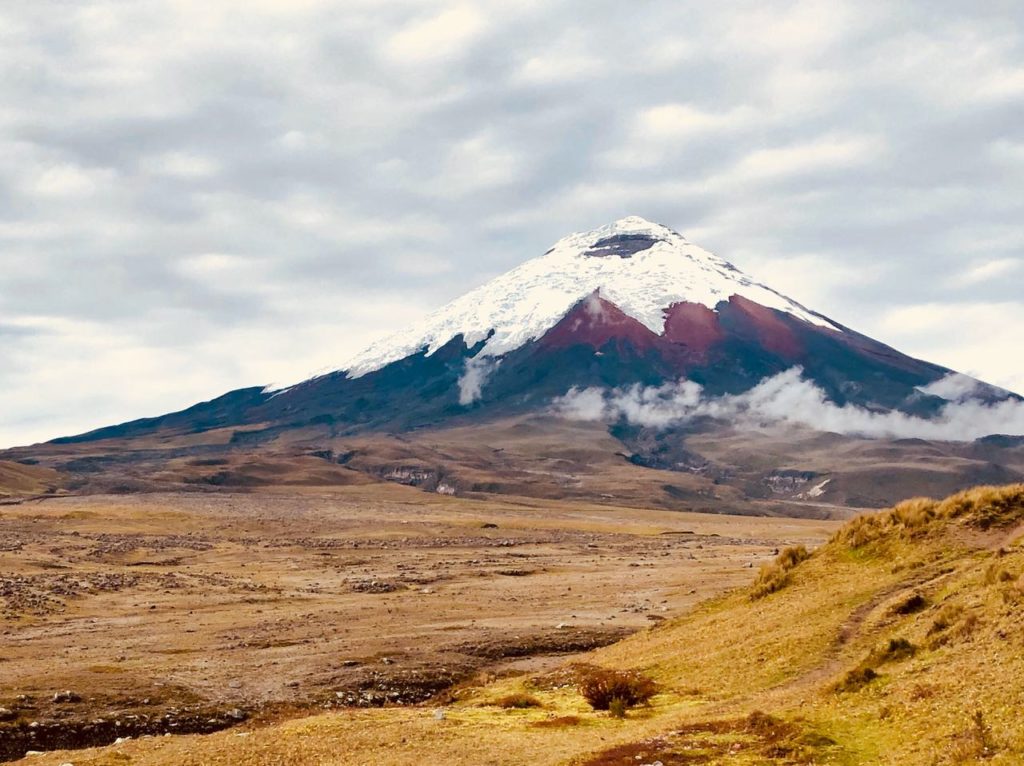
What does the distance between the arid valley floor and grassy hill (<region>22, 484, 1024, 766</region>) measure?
4674 mm

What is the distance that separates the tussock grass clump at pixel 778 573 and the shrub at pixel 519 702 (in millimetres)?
8578

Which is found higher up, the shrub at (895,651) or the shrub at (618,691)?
the shrub at (895,651)

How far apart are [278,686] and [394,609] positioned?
1473 centimetres

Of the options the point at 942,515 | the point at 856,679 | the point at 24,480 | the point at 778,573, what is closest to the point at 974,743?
the point at 856,679

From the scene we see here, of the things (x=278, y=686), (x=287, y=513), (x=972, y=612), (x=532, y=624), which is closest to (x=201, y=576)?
(x=532, y=624)

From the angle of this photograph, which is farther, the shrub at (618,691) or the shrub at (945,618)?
the shrub at (618,691)

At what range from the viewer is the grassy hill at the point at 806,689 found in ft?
47.6

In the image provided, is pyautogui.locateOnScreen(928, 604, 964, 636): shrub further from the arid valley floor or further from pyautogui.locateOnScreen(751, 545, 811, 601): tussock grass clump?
the arid valley floor

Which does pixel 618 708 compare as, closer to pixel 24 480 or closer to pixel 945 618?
pixel 945 618

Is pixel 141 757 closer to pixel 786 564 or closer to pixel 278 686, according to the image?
pixel 278 686

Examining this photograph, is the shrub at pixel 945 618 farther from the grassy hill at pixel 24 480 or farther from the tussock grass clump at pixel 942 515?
the grassy hill at pixel 24 480

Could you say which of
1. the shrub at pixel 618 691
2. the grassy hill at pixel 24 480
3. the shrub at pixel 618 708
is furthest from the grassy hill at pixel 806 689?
the grassy hill at pixel 24 480

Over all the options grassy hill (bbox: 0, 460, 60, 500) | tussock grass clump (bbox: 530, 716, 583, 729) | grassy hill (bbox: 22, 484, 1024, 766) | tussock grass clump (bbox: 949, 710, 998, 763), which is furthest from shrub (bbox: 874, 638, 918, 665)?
grassy hill (bbox: 0, 460, 60, 500)

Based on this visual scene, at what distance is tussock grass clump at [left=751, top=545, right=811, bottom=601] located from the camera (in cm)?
2714
